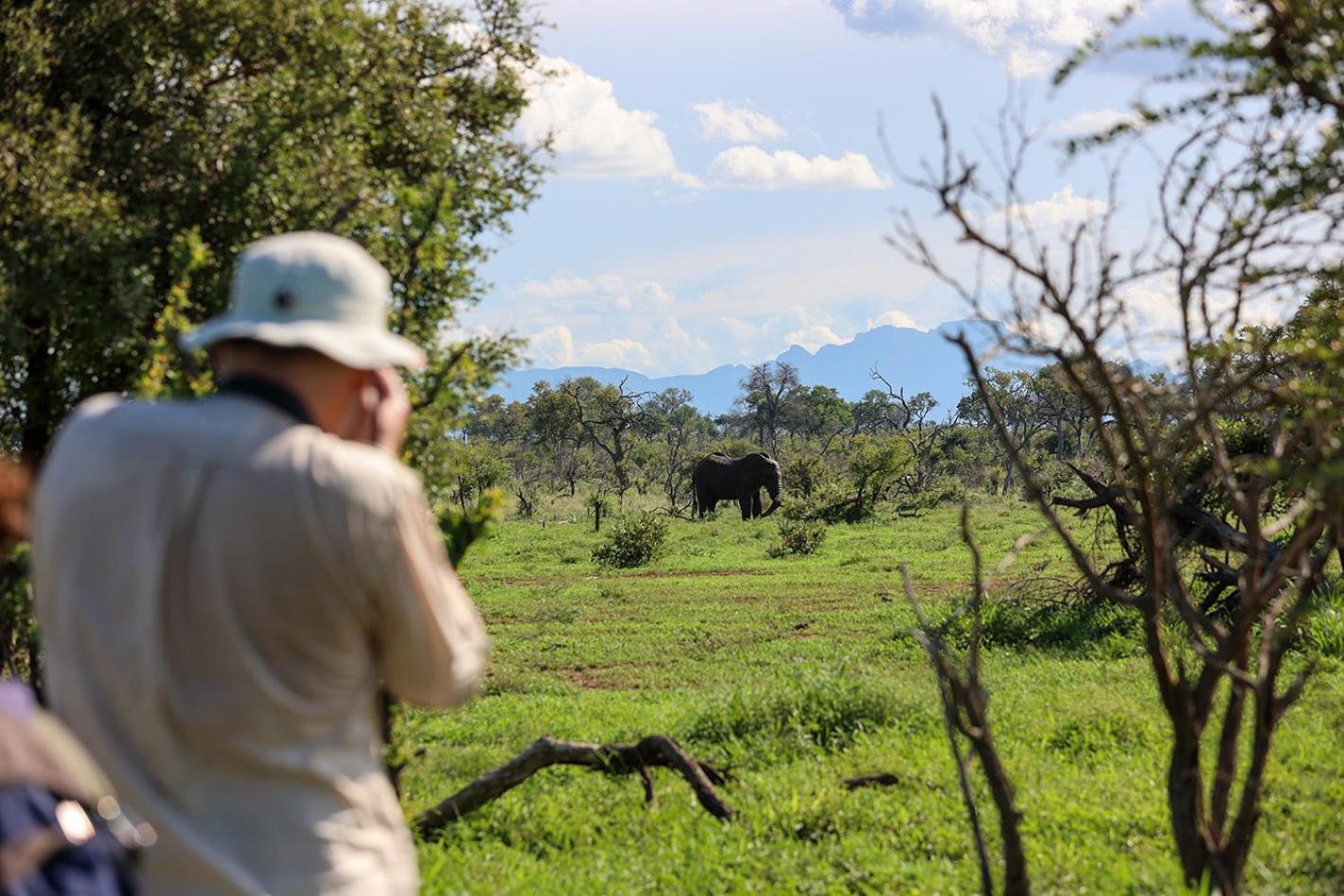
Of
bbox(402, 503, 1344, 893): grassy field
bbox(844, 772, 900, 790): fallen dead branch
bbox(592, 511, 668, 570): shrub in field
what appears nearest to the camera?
bbox(402, 503, 1344, 893): grassy field

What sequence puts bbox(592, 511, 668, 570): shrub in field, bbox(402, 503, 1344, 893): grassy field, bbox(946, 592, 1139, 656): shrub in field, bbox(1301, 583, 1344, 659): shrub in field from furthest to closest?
bbox(592, 511, 668, 570): shrub in field
bbox(946, 592, 1139, 656): shrub in field
bbox(1301, 583, 1344, 659): shrub in field
bbox(402, 503, 1344, 893): grassy field

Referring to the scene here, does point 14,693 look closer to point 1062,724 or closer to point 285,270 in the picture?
point 285,270

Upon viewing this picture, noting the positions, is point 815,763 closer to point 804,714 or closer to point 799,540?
point 804,714

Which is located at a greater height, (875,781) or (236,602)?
(236,602)

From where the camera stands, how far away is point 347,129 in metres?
7.50

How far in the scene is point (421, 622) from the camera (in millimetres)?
2070

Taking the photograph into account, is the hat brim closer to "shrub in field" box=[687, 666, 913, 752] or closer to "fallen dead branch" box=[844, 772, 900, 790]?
"fallen dead branch" box=[844, 772, 900, 790]

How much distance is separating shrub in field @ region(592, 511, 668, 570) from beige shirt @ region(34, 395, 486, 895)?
20.3 m

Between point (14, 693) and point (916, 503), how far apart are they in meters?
33.8

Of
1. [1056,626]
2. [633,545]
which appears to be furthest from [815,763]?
[633,545]

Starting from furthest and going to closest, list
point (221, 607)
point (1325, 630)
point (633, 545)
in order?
point (633, 545), point (1325, 630), point (221, 607)

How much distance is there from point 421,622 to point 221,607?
31cm

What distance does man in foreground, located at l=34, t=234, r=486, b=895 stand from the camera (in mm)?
1934

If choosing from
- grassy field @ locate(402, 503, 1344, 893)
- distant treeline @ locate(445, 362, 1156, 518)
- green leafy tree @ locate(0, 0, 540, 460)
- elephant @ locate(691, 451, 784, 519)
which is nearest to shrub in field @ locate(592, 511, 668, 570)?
distant treeline @ locate(445, 362, 1156, 518)
